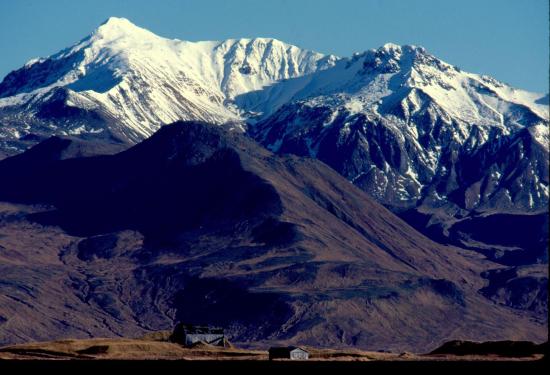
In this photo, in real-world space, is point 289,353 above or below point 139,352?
below

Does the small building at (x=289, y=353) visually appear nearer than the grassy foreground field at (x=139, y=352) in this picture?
Yes

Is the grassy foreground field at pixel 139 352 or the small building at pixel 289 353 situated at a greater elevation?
the grassy foreground field at pixel 139 352

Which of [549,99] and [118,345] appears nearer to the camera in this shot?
[549,99]

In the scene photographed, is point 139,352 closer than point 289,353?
No

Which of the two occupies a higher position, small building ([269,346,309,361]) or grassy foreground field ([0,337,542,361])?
grassy foreground field ([0,337,542,361])

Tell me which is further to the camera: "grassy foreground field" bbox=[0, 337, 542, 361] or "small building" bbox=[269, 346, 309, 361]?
"grassy foreground field" bbox=[0, 337, 542, 361]
